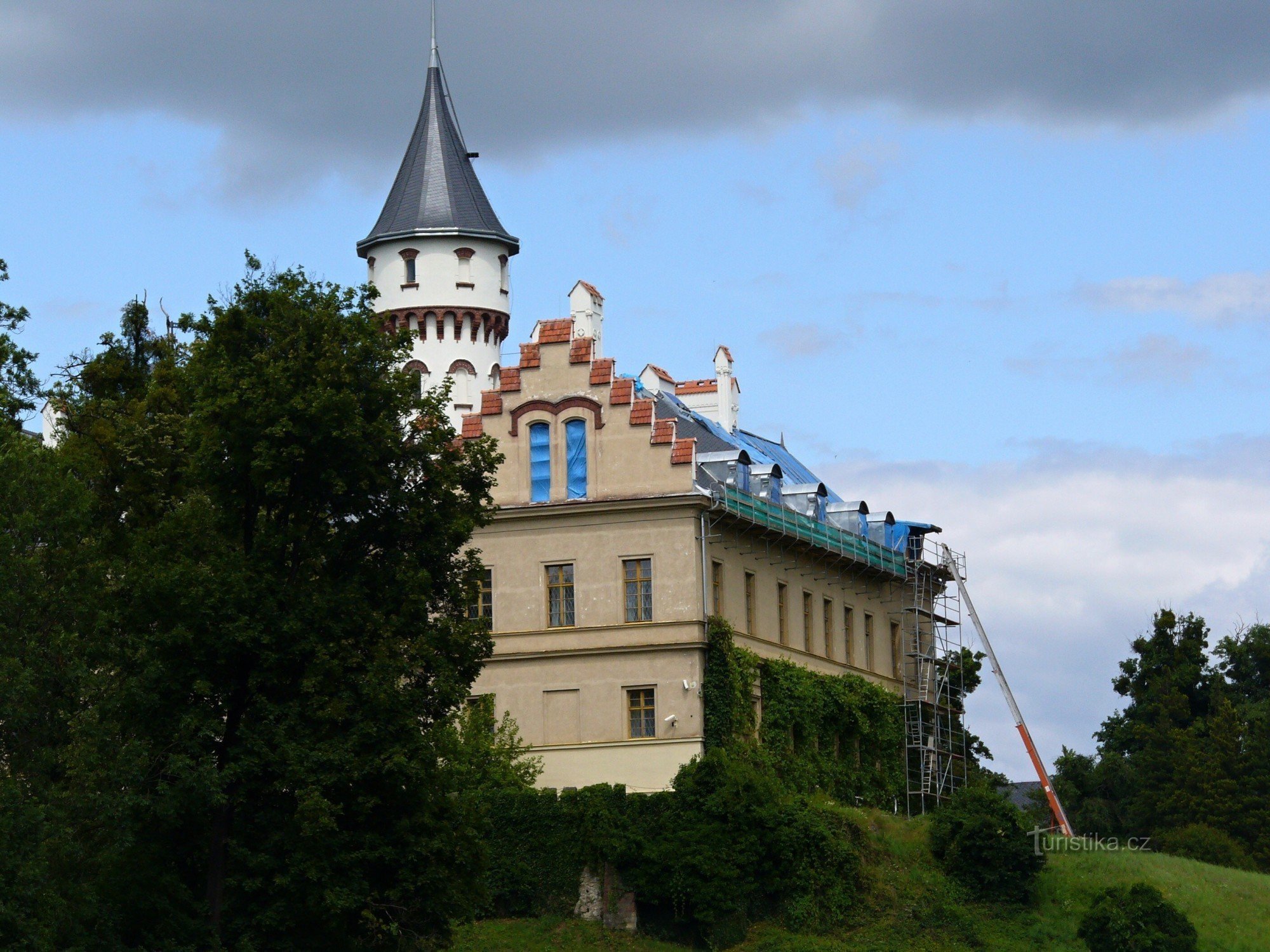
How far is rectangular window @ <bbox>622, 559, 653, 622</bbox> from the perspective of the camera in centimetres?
6906

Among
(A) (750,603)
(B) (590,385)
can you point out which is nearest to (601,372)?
(B) (590,385)

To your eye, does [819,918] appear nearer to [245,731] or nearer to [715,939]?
[715,939]

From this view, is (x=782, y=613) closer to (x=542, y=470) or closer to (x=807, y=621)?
(x=807, y=621)

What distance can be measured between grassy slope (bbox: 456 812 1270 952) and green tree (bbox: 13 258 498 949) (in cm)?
1263

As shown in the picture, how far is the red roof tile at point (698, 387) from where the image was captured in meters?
87.0

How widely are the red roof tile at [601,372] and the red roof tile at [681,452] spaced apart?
2867mm

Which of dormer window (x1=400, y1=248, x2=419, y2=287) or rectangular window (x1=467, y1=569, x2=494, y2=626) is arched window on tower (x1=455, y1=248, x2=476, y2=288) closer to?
dormer window (x1=400, y1=248, x2=419, y2=287)

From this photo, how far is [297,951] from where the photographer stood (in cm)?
4762

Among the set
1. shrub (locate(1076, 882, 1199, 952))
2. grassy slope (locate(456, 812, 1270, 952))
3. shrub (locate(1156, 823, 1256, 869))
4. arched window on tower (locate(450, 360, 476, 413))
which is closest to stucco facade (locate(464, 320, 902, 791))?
grassy slope (locate(456, 812, 1270, 952))

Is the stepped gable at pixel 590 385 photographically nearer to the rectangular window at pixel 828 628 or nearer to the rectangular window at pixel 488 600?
the rectangular window at pixel 488 600

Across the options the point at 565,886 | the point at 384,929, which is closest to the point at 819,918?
the point at 565,886

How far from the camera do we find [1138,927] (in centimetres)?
6119

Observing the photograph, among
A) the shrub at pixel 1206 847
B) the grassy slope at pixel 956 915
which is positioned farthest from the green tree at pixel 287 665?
the shrub at pixel 1206 847

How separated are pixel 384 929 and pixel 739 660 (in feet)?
76.1
